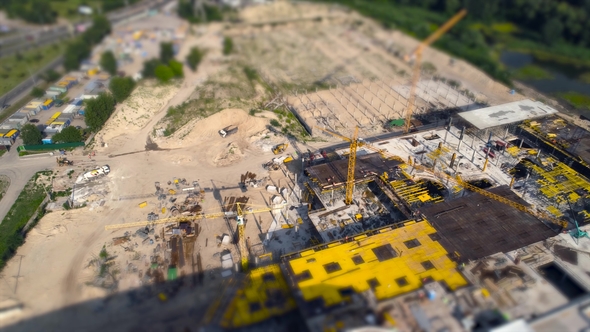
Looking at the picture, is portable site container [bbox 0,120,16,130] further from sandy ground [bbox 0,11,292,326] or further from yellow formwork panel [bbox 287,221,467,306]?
yellow formwork panel [bbox 287,221,467,306]

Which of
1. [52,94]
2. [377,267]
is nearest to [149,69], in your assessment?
[52,94]

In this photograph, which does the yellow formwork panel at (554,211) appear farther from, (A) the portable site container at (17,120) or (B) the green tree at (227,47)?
(A) the portable site container at (17,120)

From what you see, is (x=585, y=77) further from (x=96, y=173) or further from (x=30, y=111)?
(x=30, y=111)

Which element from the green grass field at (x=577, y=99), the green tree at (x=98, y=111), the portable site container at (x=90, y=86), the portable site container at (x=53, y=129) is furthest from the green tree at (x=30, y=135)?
the green grass field at (x=577, y=99)

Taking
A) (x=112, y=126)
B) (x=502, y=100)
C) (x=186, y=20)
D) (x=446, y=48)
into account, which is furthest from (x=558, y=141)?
(x=186, y=20)

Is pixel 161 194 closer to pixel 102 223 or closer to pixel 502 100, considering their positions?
pixel 102 223

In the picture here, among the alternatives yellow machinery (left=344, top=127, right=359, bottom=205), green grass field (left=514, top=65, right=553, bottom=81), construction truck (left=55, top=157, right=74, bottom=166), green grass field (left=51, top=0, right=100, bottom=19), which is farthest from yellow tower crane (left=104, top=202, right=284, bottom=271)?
green grass field (left=51, top=0, right=100, bottom=19)

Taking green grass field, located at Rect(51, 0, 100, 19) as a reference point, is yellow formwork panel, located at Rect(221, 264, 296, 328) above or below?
below
